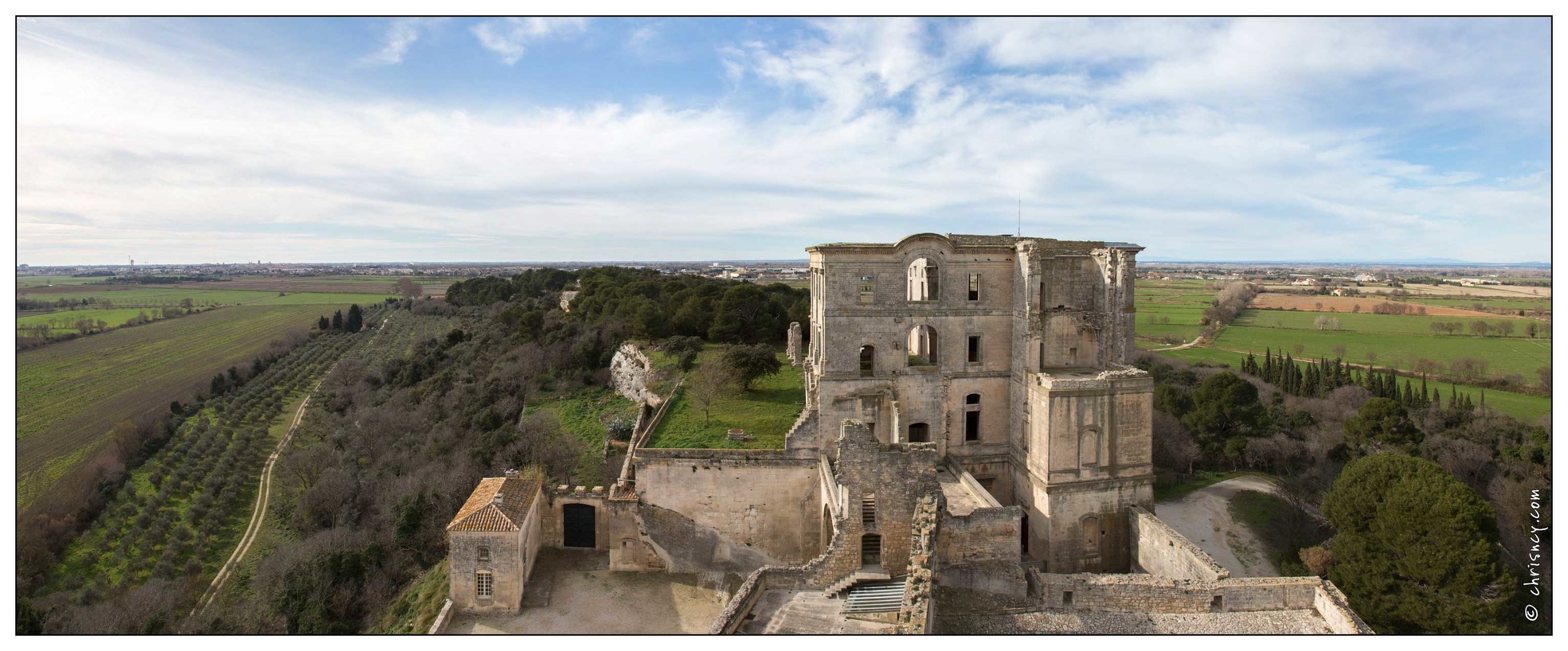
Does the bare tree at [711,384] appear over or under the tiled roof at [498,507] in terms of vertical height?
over

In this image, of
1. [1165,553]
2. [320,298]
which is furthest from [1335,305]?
[320,298]

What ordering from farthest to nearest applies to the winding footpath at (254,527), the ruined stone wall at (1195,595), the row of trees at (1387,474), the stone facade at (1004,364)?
the winding footpath at (254,527) < the stone facade at (1004,364) < the row of trees at (1387,474) < the ruined stone wall at (1195,595)

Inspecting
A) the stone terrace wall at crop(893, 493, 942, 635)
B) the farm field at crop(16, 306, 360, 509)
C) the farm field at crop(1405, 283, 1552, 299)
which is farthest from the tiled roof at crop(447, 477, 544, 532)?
the farm field at crop(1405, 283, 1552, 299)

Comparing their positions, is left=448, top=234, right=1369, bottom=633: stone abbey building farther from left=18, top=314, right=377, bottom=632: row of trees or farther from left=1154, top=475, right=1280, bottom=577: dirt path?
left=18, top=314, right=377, bottom=632: row of trees

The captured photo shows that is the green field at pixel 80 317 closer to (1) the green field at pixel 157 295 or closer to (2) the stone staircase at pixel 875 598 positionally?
(1) the green field at pixel 157 295

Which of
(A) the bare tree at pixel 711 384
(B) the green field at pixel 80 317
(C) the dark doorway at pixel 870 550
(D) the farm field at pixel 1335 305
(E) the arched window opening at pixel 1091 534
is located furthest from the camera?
(D) the farm field at pixel 1335 305

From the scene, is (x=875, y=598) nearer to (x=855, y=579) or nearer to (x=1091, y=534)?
(x=855, y=579)

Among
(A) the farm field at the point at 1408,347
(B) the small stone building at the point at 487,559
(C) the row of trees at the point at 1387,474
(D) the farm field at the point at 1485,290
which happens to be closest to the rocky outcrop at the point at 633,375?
(B) the small stone building at the point at 487,559
